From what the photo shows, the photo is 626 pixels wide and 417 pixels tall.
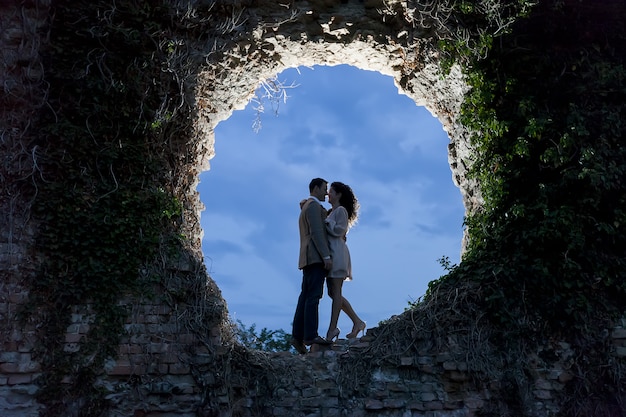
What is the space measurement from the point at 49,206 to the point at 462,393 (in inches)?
147

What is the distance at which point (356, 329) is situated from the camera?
5.98 m

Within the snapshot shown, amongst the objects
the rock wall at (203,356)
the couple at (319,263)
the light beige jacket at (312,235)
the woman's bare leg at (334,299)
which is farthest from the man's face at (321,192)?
the rock wall at (203,356)

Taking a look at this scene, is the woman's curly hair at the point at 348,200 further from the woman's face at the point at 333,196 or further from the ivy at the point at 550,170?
the ivy at the point at 550,170

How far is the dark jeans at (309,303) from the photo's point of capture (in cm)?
544

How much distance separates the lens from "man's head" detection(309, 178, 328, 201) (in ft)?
19.0

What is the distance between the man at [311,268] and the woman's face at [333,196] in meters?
0.28

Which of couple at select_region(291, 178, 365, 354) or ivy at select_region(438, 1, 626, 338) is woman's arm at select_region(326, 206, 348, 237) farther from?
ivy at select_region(438, 1, 626, 338)

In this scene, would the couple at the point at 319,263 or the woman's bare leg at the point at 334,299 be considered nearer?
the couple at the point at 319,263

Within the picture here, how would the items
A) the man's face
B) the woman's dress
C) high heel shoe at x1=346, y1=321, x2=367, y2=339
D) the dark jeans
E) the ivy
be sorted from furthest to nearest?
high heel shoe at x1=346, y1=321, x2=367, y2=339 → the man's face → the woman's dress → the dark jeans → the ivy

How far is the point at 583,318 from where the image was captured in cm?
526

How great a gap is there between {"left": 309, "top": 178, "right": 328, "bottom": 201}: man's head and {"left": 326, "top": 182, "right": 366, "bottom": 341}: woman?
0.19 meters

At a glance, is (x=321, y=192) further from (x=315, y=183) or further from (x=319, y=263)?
(x=319, y=263)

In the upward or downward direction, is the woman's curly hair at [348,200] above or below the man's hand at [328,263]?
above

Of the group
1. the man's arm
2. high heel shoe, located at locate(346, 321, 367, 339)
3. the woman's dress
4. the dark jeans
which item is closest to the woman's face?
the woman's dress
